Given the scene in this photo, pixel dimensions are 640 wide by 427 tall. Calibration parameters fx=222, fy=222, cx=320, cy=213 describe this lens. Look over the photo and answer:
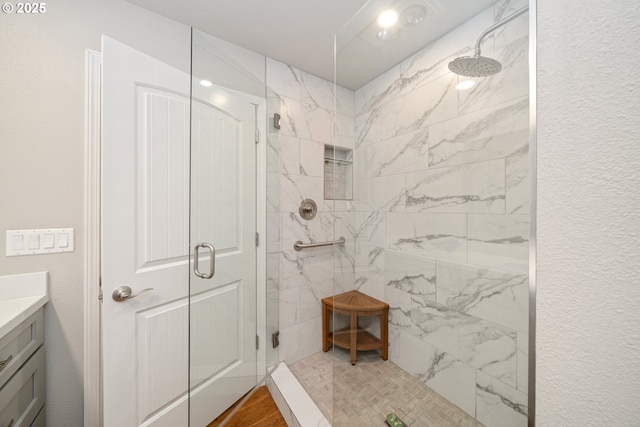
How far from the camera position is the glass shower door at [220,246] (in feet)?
3.64

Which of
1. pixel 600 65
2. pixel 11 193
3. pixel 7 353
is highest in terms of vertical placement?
pixel 600 65

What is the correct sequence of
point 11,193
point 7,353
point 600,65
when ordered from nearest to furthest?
point 600,65 → point 7,353 → point 11,193

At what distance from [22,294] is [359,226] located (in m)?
1.72

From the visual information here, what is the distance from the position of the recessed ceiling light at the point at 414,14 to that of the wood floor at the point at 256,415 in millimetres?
2296

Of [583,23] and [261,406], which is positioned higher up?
[583,23]

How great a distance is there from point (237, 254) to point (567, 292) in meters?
1.34

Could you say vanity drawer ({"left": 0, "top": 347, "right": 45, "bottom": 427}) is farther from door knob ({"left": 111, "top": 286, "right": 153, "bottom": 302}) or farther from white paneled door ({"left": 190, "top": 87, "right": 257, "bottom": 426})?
white paneled door ({"left": 190, "top": 87, "right": 257, "bottom": 426})

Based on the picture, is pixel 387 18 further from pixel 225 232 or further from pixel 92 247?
pixel 92 247

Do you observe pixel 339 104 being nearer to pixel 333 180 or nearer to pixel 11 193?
pixel 333 180

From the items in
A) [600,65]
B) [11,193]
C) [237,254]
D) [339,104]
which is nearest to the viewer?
[600,65]

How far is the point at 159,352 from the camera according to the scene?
111 centimetres

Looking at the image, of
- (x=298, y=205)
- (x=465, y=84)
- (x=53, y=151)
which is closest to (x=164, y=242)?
(x=53, y=151)

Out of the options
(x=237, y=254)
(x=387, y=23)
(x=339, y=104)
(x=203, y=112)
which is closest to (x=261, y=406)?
(x=237, y=254)

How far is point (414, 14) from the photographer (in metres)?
1.13
